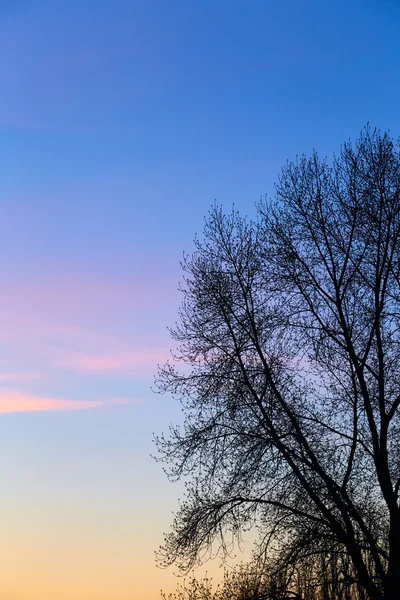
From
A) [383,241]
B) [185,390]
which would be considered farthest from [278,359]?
[383,241]

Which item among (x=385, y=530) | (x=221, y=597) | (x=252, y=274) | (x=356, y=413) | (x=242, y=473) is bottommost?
(x=221, y=597)

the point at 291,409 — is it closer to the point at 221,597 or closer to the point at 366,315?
the point at 366,315

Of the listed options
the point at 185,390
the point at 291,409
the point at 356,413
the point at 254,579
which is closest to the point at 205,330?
the point at 185,390

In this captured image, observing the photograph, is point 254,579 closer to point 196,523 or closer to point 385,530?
point 196,523

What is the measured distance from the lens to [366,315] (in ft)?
59.4

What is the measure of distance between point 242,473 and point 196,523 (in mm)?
1551

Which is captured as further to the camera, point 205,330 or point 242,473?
point 205,330

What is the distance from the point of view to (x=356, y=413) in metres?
17.8

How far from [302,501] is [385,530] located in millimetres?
2167

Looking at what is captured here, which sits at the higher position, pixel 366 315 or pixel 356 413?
pixel 366 315

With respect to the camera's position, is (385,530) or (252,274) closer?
(385,530)

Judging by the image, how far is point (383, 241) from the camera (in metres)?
18.3

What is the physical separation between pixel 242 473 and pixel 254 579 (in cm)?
232

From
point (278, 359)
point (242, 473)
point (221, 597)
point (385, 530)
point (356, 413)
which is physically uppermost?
point (278, 359)
